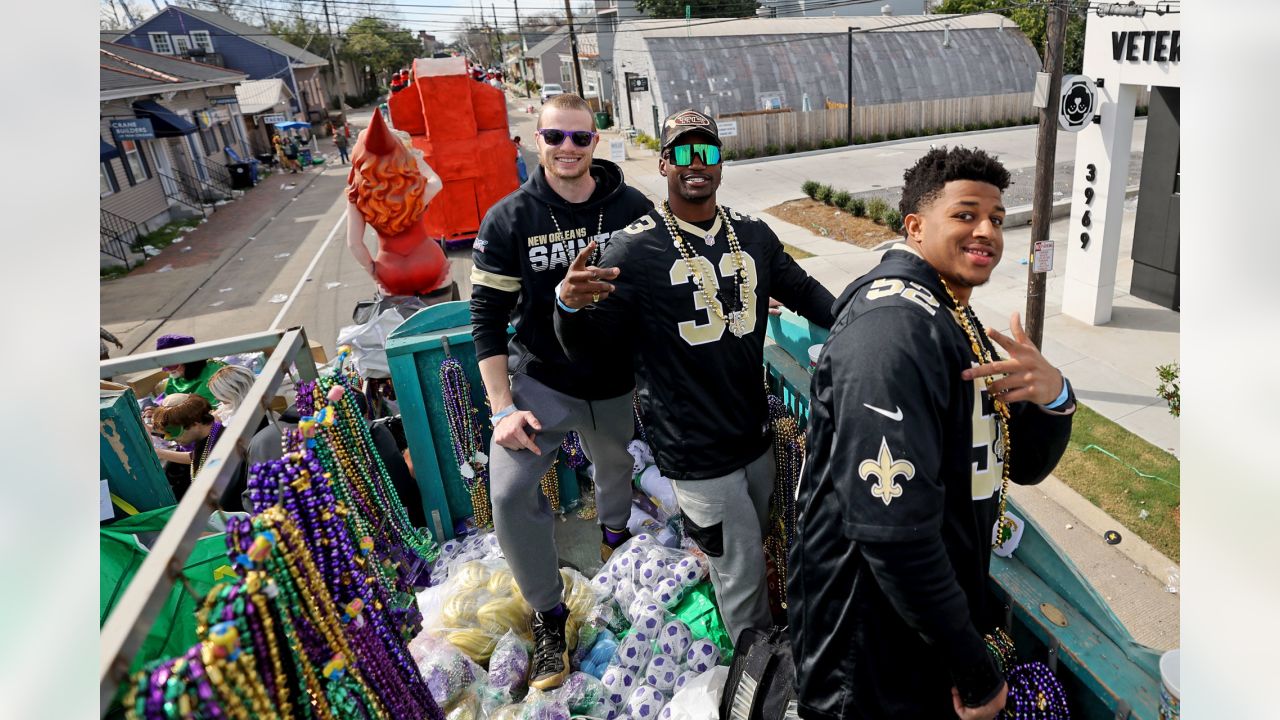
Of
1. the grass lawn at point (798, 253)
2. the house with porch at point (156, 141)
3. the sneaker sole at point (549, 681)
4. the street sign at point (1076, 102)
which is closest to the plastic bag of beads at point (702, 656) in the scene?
the sneaker sole at point (549, 681)

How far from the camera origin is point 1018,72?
26375 millimetres

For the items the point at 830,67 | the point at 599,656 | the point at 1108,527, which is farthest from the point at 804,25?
the point at 599,656

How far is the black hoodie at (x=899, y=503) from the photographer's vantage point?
5.04 feet

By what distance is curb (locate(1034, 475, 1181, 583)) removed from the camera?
442cm

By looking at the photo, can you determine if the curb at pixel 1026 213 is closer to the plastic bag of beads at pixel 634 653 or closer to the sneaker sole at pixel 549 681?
the plastic bag of beads at pixel 634 653

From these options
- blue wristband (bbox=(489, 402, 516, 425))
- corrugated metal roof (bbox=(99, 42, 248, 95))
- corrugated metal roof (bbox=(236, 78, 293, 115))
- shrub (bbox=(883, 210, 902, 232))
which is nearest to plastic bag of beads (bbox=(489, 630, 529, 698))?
blue wristband (bbox=(489, 402, 516, 425))

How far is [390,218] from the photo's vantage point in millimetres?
6309

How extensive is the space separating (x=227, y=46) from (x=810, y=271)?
136 feet

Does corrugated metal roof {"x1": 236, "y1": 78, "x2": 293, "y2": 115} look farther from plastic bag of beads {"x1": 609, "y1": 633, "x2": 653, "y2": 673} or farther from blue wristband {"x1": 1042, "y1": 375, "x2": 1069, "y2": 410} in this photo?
blue wristband {"x1": 1042, "y1": 375, "x2": 1069, "y2": 410}

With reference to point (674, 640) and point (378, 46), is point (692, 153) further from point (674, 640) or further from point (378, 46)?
point (378, 46)

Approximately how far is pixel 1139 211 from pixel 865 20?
22474 mm

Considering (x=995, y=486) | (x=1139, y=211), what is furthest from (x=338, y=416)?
(x=1139, y=211)

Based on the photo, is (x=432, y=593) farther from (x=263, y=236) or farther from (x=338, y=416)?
(x=263, y=236)

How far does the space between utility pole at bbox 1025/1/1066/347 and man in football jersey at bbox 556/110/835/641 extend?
506cm
